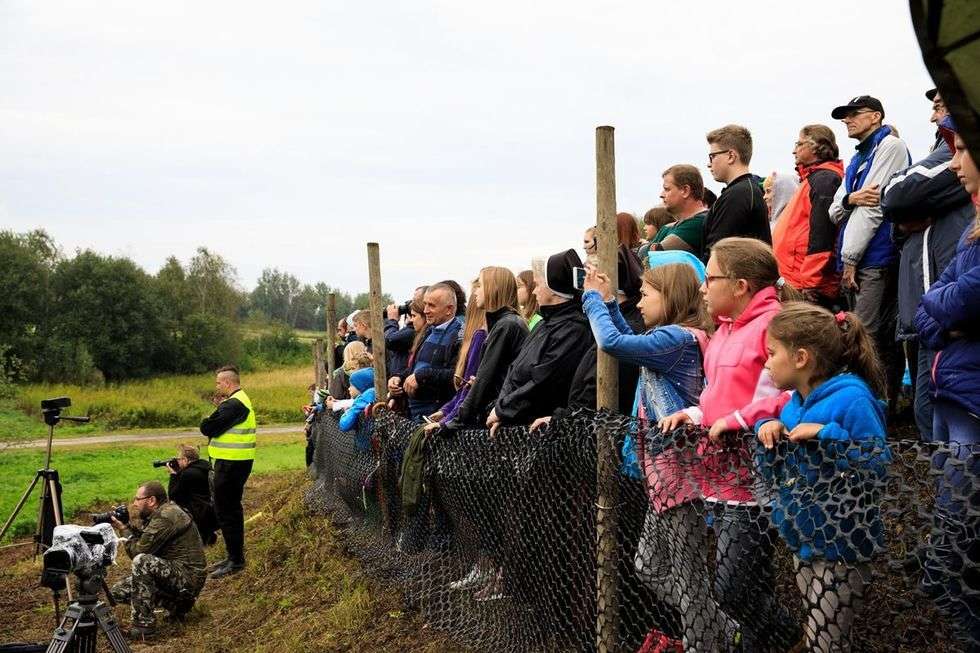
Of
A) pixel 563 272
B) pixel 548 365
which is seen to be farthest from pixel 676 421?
pixel 563 272

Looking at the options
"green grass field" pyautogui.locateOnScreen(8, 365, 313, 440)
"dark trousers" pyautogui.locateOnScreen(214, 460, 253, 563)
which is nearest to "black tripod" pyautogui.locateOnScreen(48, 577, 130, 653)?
"dark trousers" pyautogui.locateOnScreen(214, 460, 253, 563)

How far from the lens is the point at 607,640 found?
3.26 metres

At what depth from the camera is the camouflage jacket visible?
7.05 m

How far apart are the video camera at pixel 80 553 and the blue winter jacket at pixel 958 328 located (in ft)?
14.0

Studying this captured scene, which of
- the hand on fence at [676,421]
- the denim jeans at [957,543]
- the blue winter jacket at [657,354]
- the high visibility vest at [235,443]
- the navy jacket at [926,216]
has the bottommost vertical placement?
the high visibility vest at [235,443]

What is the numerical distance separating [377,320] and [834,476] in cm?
500

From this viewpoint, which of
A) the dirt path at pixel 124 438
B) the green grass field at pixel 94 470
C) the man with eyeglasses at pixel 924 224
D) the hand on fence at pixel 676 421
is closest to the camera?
the hand on fence at pixel 676 421

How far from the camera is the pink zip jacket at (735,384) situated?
2.78 m

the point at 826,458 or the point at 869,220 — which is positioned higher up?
the point at 869,220

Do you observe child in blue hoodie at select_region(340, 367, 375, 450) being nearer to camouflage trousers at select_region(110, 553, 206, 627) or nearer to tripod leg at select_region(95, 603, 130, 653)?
camouflage trousers at select_region(110, 553, 206, 627)

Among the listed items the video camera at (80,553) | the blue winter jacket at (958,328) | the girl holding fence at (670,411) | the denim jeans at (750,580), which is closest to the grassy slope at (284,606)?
the video camera at (80,553)

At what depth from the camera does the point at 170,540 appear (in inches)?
281

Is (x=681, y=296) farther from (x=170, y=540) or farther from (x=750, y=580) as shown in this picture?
(x=170, y=540)

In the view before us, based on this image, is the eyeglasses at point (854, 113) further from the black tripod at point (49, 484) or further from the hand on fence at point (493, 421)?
the black tripod at point (49, 484)
